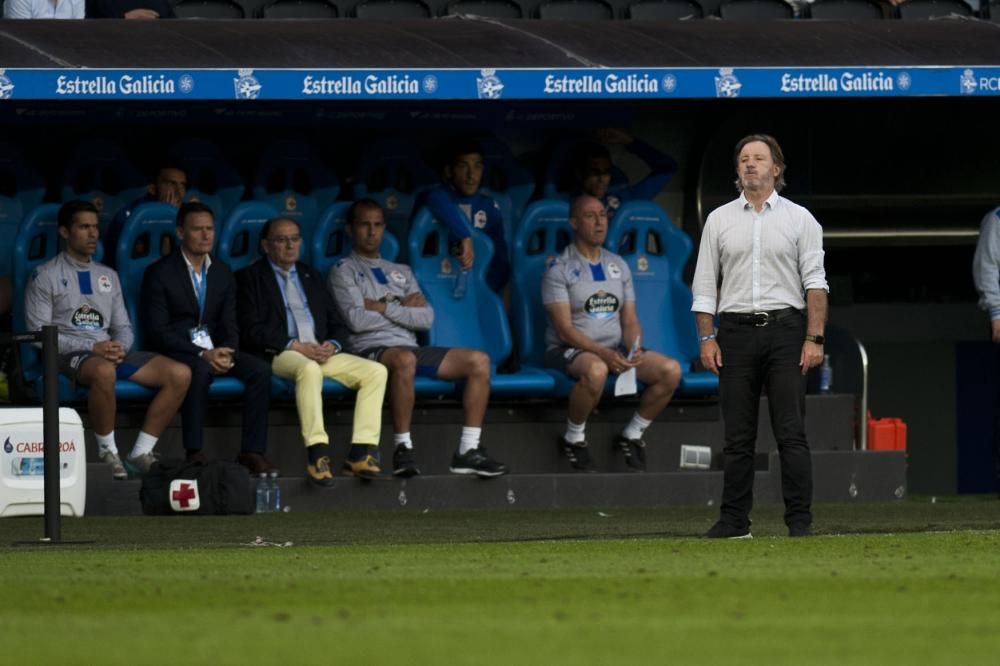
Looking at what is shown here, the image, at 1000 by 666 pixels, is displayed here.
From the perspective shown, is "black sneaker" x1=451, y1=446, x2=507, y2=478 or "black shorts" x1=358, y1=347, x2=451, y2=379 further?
"black shorts" x1=358, y1=347, x2=451, y2=379

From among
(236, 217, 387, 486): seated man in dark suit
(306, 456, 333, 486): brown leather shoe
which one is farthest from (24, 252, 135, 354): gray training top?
(306, 456, 333, 486): brown leather shoe

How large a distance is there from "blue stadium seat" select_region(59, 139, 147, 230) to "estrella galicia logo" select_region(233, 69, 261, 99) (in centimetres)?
187

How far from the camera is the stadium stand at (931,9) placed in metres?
15.2

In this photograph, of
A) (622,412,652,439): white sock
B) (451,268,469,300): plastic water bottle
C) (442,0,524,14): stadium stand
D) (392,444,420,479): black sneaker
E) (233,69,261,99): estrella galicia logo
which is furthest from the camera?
(442,0,524,14): stadium stand

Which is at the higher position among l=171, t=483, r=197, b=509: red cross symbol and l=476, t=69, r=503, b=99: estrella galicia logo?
l=476, t=69, r=503, b=99: estrella galicia logo

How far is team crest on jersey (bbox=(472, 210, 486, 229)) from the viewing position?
13.9m

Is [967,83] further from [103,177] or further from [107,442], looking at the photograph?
[107,442]

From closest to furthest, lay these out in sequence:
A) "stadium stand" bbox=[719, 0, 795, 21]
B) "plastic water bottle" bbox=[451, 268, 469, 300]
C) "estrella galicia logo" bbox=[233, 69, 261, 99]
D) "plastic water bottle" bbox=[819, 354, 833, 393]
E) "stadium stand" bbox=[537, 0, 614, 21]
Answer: "estrella galicia logo" bbox=[233, 69, 261, 99] → "plastic water bottle" bbox=[451, 268, 469, 300] → "plastic water bottle" bbox=[819, 354, 833, 393] → "stadium stand" bbox=[537, 0, 614, 21] → "stadium stand" bbox=[719, 0, 795, 21]

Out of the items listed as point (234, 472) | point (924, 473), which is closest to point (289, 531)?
point (234, 472)

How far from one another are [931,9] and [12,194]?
6.72 meters

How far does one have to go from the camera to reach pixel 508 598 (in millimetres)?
6641

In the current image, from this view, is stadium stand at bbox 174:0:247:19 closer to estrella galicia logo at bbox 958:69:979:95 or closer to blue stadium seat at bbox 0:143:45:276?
blue stadium seat at bbox 0:143:45:276

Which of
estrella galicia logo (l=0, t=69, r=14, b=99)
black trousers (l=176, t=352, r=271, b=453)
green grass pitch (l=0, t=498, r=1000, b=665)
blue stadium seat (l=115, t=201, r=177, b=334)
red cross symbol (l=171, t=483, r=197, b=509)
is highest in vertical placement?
estrella galicia logo (l=0, t=69, r=14, b=99)

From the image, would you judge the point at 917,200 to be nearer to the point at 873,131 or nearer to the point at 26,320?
the point at 873,131
